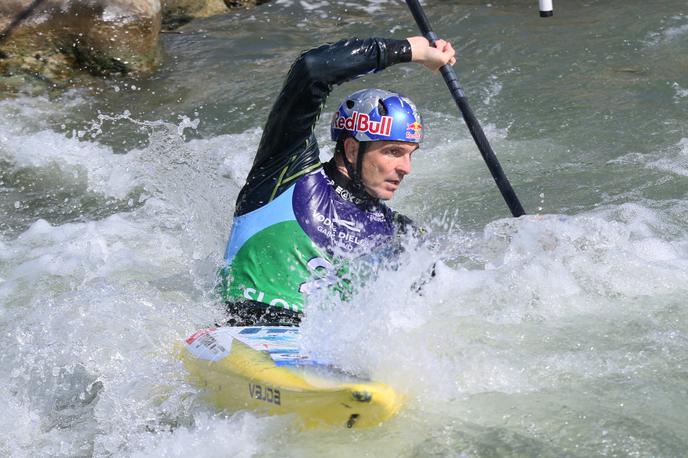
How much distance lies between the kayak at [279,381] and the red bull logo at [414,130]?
1011 mm

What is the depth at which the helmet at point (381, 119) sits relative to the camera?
432cm

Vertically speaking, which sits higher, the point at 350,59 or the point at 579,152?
the point at 350,59

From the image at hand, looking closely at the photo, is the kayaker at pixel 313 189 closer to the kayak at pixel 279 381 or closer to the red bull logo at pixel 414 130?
the red bull logo at pixel 414 130

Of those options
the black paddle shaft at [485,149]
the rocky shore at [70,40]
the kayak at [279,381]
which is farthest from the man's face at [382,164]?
the rocky shore at [70,40]

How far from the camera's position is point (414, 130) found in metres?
4.37

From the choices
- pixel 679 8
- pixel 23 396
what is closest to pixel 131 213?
pixel 23 396

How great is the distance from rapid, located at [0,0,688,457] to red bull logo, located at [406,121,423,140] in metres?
0.53

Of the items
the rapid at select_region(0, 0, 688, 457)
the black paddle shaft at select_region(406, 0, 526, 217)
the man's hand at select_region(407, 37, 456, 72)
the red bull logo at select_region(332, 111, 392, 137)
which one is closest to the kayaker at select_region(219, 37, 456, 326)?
the red bull logo at select_region(332, 111, 392, 137)

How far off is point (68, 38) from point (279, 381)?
7.14 meters

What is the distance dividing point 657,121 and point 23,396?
5.45 meters

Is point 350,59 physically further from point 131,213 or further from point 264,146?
point 131,213

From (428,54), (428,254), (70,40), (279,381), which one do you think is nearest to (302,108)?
(428,54)

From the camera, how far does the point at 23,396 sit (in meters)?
4.53

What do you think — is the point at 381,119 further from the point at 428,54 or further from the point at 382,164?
the point at 428,54
